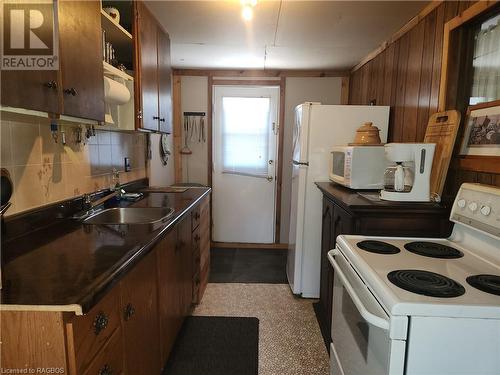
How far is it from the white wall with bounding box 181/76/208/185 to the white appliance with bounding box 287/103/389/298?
1.65 m

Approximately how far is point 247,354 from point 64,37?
2008 millimetres

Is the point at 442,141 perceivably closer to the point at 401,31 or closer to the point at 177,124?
the point at 401,31

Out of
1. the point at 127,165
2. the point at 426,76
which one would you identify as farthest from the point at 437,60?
the point at 127,165

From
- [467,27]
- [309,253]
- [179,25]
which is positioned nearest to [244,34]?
[179,25]

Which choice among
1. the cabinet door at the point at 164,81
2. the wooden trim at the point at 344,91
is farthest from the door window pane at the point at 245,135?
the cabinet door at the point at 164,81

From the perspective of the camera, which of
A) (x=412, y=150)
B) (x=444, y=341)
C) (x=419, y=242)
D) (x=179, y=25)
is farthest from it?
(x=179, y=25)

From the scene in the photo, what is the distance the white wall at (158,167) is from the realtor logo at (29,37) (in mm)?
2081

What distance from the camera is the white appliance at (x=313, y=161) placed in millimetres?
2662

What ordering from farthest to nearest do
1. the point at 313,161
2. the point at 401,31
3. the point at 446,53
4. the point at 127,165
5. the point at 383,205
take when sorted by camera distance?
the point at 313,161
the point at 127,165
the point at 401,31
the point at 446,53
the point at 383,205

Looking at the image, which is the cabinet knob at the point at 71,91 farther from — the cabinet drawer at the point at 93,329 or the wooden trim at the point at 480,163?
the wooden trim at the point at 480,163

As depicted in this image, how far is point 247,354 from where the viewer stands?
6.80ft

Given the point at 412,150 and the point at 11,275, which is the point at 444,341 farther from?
the point at 11,275

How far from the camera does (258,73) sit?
157 inches

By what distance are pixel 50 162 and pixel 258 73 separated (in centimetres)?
295
